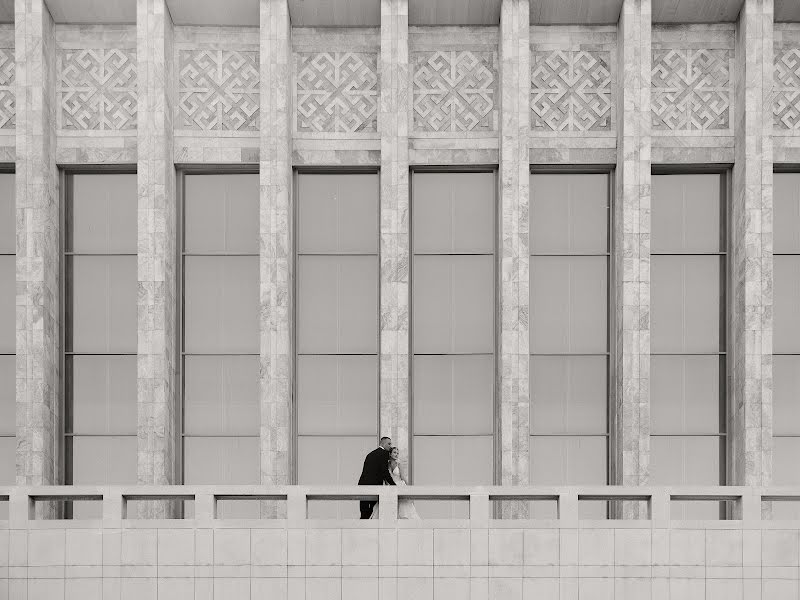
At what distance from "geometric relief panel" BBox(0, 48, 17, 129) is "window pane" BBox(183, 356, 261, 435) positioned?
6.30m

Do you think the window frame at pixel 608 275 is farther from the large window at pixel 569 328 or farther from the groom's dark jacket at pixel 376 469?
the groom's dark jacket at pixel 376 469

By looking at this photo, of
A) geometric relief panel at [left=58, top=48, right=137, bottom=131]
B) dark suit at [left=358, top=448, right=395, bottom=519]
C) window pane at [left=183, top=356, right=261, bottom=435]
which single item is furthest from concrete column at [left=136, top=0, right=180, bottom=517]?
dark suit at [left=358, top=448, right=395, bottom=519]

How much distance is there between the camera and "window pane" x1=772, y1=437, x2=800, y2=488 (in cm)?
2541

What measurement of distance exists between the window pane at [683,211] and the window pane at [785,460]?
4.53 m

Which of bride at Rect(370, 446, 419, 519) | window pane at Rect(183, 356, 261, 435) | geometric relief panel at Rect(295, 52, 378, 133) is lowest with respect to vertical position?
bride at Rect(370, 446, 419, 519)

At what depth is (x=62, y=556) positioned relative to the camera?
20359 mm

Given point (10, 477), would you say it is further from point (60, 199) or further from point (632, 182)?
point (632, 182)

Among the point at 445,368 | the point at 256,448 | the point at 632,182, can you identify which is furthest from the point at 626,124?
the point at 256,448

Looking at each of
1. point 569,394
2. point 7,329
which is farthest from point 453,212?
point 7,329

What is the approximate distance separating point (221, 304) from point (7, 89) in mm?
6403

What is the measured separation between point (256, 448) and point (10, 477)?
5.21 meters

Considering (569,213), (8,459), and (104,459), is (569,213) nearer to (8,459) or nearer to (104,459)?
(104,459)

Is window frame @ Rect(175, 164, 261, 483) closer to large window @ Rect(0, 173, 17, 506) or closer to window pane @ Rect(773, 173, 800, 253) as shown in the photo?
large window @ Rect(0, 173, 17, 506)

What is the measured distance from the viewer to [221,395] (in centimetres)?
2566
